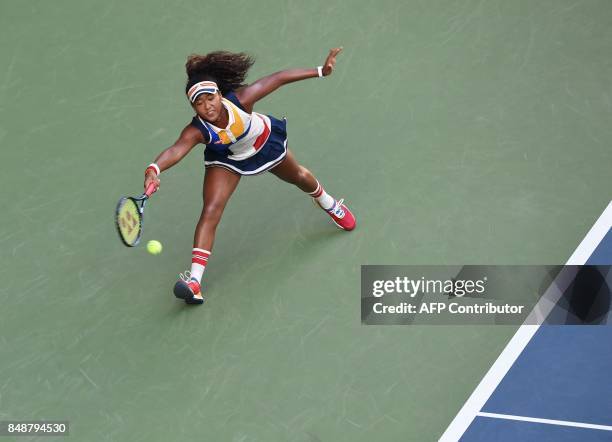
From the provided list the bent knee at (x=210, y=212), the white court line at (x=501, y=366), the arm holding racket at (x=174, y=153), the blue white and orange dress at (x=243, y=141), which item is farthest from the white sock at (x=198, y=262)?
the white court line at (x=501, y=366)

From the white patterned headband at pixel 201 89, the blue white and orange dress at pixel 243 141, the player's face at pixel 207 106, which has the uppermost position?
the white patterned headband at pixel 201 89

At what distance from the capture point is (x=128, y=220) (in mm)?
7684

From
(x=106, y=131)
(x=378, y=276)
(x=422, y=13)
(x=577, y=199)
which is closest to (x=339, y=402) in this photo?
(x=378, y=276)

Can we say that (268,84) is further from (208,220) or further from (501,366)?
(501,366)

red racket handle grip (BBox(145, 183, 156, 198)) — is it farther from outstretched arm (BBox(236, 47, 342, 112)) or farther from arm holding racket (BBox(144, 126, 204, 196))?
outstretched arm (BBox(236, 47, 342, 112))

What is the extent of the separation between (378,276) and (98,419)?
232cm

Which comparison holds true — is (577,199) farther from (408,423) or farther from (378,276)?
(408,423)

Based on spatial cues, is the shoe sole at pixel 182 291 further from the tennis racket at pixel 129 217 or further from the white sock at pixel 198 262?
the tennis racket at pixel 129 217

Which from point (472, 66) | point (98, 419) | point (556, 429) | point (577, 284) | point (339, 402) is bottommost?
point (98, 419)

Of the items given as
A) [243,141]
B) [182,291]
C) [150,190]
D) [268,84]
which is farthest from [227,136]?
[182,291]

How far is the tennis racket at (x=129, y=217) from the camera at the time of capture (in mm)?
7527

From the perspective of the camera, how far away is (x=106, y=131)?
10.1 m

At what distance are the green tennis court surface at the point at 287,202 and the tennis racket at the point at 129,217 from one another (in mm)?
1067

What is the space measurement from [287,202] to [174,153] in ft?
5.38
